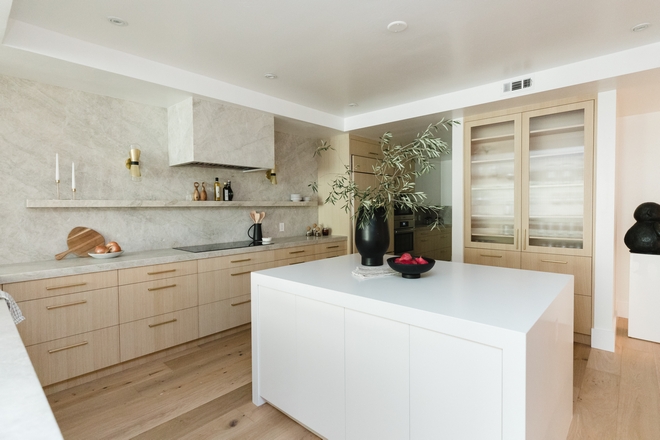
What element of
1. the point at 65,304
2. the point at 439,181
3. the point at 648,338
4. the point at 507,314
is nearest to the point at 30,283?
the point at 65,304

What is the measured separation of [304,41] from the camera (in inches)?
94.5

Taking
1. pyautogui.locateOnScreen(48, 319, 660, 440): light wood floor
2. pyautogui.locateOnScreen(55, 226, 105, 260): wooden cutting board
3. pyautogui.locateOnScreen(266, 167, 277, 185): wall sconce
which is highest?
pyautogui.locateOnScreen(266, 167, 277, 185): wall sconce

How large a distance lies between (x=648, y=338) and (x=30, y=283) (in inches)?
190

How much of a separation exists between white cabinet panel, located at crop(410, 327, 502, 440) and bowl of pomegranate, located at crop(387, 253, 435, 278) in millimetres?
483

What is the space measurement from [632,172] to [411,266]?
3.38 m

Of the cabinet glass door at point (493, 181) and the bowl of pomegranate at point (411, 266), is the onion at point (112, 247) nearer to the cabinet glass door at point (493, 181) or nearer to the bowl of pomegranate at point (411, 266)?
the bowl of pomegranate at point (411, 266)

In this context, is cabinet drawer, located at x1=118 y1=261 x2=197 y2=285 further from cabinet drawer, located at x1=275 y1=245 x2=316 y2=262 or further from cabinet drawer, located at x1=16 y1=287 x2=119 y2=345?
cabinet drawer, located at x1=275 y1=245 x2=316 y2=262

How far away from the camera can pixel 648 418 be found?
1.97 m

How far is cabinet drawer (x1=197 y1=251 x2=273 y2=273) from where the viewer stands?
3.06m

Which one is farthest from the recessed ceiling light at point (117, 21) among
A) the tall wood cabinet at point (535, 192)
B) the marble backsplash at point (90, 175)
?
the tall wood cabinet at point (535, 192)

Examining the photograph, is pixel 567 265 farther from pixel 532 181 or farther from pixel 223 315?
pixel 223 315

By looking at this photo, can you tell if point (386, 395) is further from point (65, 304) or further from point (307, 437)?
point (65, 304)

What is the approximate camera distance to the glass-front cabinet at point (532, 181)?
3109 millimetres

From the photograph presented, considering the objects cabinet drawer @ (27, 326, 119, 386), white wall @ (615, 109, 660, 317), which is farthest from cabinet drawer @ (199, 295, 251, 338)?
white wall @ (615, 109, 660, 317)
